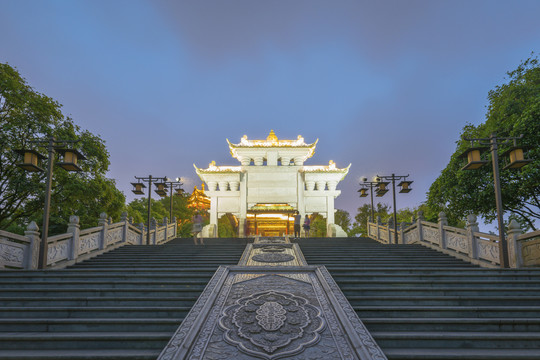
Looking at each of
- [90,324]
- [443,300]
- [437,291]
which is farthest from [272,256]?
[90,324]

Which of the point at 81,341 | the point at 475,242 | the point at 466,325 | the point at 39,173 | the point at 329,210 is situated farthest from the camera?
the point at 329,210

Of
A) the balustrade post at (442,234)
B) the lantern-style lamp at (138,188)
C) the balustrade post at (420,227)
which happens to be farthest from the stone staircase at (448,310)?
the lantern-style lamp at (138,188)

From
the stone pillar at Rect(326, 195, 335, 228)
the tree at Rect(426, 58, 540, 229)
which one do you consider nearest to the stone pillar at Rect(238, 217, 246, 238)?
the stone pillar at Rect(326, 195, 335, 228)

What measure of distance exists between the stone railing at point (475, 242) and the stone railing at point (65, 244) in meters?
11.8

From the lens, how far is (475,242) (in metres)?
10.2

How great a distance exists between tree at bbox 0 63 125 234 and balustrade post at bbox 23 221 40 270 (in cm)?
601

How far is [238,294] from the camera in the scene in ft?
19.5

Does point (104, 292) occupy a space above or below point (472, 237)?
below

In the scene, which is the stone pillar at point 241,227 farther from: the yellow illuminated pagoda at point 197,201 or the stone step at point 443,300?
the stone step at point 443,300

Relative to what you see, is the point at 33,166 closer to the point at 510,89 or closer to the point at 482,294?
the point at 482,294

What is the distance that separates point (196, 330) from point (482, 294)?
529 cm

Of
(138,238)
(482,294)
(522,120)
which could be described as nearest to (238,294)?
(482,294)

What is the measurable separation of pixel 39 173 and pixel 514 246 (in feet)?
58.8

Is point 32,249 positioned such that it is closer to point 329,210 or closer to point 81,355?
point 81,355
